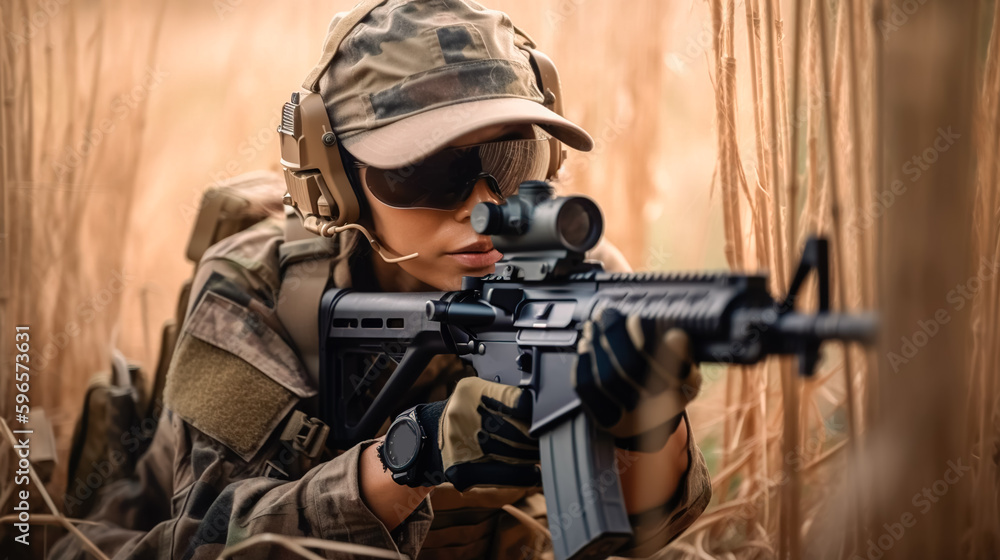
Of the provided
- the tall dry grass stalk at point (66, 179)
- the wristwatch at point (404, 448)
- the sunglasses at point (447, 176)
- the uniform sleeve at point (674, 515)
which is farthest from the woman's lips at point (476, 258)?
the tall dry grass stalk at point (66, 179)

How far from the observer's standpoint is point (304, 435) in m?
2.11

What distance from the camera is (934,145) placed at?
969 millimetres

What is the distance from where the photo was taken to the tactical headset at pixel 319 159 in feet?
6.63

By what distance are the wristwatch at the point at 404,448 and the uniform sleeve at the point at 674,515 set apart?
17.9 inches

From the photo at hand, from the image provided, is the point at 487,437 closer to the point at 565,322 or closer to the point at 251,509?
the point at 565,322

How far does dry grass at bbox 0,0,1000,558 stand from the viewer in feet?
3.69

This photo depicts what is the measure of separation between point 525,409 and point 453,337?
1.14 feet

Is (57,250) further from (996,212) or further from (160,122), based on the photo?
(996,212)

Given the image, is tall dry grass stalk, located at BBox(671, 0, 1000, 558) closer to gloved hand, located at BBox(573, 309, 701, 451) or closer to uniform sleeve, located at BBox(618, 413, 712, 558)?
gloved hand, located at BBox(573, 309, 701, 451)

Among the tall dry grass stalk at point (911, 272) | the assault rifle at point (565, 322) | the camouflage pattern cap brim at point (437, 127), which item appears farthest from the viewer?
the camouflage pattern cap brim at point (437, 127)

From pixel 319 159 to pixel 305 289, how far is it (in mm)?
371

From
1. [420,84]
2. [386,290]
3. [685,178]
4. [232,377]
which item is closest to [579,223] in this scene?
[420,84]

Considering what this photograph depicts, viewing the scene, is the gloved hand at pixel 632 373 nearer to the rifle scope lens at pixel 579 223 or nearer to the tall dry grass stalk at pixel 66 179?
the rifle scope lens at pixel 579 223

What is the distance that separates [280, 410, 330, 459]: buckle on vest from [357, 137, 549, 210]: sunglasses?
58 cm
